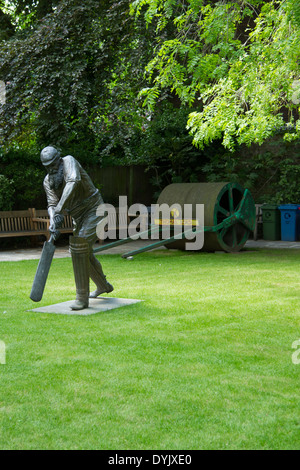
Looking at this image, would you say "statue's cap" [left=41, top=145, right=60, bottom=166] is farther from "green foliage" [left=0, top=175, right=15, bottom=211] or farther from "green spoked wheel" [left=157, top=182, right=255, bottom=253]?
"green foliage" [left=0, top=175, right=15, bottom=211]

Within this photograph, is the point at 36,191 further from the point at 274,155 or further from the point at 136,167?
the point at 274,155

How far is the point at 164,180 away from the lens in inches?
722

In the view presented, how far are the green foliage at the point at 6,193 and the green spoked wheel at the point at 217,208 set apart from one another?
3831mm

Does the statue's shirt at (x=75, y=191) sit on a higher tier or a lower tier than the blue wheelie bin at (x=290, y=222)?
higher

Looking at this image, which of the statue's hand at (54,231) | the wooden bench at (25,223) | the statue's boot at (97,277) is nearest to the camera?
the statue's hand at (54,231)

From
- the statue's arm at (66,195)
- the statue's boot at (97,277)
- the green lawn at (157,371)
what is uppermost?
the statue's arm at (66,195)

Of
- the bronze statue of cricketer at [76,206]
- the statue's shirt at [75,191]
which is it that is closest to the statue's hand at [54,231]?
the bronze statue of cricketer at [76,206]

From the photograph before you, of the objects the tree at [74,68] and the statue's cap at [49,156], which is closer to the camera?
the statue's cap at [49,156]

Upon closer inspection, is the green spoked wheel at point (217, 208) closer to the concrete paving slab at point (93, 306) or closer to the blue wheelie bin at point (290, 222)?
the blue wheelie bin at point (290, 222)

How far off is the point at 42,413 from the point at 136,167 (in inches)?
566

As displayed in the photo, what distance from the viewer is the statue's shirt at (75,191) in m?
6.70

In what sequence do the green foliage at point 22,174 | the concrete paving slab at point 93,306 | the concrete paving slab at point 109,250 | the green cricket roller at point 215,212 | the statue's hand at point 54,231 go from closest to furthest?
the statue's hand at point 54,231 → the concrete paving slab at point 93,306 → the green cricket roller at point 215,212 → the concrete paving slab at point 109,250 → the green foliage at point 22,174

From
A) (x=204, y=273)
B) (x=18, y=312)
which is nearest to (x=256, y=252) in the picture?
(x=204, y=273)

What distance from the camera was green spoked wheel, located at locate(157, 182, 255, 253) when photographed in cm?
1234
